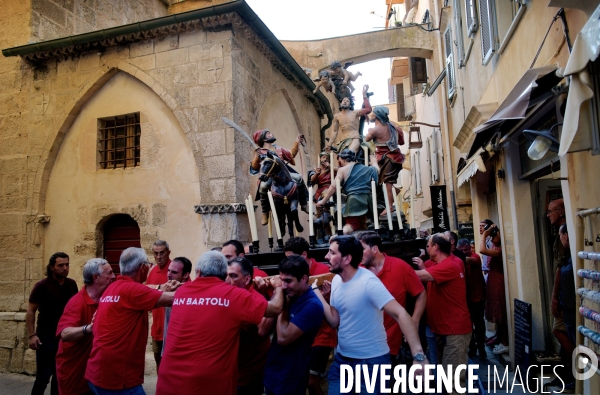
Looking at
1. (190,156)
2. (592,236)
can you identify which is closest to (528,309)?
(592,236)

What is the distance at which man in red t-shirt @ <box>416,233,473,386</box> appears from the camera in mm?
4520

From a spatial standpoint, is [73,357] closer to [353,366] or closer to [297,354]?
[297,354]

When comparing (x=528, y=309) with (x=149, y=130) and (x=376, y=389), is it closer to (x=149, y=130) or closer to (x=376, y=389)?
(x=376, y=389)

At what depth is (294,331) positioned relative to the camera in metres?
3.10

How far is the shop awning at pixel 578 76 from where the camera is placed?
2.97 m

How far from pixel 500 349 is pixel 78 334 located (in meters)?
5.94

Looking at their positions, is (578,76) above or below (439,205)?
above

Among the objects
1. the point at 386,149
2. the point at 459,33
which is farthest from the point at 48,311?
the point at 459,33

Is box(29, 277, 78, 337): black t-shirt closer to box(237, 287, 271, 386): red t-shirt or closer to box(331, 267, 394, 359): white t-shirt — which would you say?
box(237, 287, 271, 386): red t-shirt

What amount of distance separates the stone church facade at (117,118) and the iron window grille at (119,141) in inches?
1.8

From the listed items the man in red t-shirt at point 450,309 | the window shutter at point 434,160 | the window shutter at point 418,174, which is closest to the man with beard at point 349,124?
the man in red t-shirt at point 450,309

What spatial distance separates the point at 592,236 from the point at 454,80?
853 centimetres

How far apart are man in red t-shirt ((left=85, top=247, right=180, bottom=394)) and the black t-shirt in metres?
2.46

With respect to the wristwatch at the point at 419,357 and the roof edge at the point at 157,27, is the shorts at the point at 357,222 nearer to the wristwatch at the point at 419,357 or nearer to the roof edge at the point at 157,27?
the wristwatch at the point at 419,357
